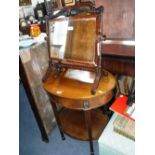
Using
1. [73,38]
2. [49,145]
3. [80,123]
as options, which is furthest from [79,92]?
[49,145]

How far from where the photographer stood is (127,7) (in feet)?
4.73

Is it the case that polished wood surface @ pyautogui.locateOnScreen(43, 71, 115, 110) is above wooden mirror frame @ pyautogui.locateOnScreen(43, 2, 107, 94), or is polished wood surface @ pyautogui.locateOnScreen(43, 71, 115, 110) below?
below

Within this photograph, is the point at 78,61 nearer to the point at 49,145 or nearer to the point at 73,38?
the point at 73,38

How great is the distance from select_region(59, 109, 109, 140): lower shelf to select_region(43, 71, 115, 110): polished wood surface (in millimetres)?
579

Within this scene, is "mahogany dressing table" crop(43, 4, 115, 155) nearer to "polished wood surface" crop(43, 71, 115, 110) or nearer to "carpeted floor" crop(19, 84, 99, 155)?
"polished wood surface" crop(43, 71, 115, 110)

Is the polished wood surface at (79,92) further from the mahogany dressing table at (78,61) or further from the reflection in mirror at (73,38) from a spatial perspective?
the reflection in mirror at (73,38)

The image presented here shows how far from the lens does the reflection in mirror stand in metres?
1.23

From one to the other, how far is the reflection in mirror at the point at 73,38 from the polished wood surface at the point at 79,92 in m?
0.19

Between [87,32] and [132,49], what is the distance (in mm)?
366

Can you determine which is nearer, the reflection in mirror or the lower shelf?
the reflection in mirror

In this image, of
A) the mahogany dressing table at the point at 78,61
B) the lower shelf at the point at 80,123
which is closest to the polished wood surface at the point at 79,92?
the mahogany dressing table at the point at 78,61

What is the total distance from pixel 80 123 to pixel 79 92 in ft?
2.51

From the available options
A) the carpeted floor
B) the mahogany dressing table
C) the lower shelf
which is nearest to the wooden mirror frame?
the mahogany dressing table
